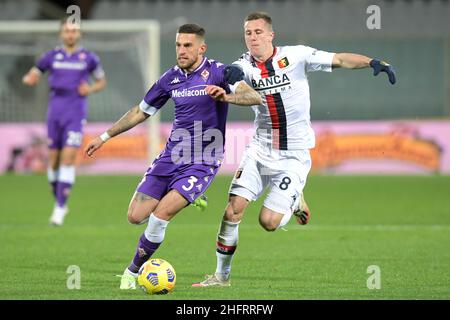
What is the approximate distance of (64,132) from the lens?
13.8 m

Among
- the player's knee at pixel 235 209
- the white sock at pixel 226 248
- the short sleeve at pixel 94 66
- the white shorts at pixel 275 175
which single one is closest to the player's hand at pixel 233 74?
the white shorts at pixel 275 175

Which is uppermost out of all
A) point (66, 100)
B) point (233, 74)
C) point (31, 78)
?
point (31, 78)

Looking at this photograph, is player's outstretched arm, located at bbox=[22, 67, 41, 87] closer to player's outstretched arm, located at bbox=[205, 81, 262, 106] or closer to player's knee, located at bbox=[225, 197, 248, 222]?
player's knee, located at bbox=[225, 197, 248, 222]

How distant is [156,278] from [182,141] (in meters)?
1.40

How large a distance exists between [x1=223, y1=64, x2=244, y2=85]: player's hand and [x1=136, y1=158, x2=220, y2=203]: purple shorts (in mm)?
789

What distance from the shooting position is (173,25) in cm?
2642

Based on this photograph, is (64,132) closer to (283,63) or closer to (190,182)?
(283,63)

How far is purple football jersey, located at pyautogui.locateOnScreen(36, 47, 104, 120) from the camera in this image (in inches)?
546

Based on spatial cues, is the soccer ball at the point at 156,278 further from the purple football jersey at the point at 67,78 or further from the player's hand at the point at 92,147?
the purple football jersey at the point at 67,78

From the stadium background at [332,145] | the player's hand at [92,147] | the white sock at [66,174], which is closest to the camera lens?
the player's hand at [92,147]

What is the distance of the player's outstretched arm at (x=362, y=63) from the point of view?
819cm

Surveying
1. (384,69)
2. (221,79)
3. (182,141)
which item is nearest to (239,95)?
(221,79)

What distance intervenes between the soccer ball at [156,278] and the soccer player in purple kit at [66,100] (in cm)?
604

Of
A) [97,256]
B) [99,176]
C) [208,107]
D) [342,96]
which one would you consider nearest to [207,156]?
[208,107]
